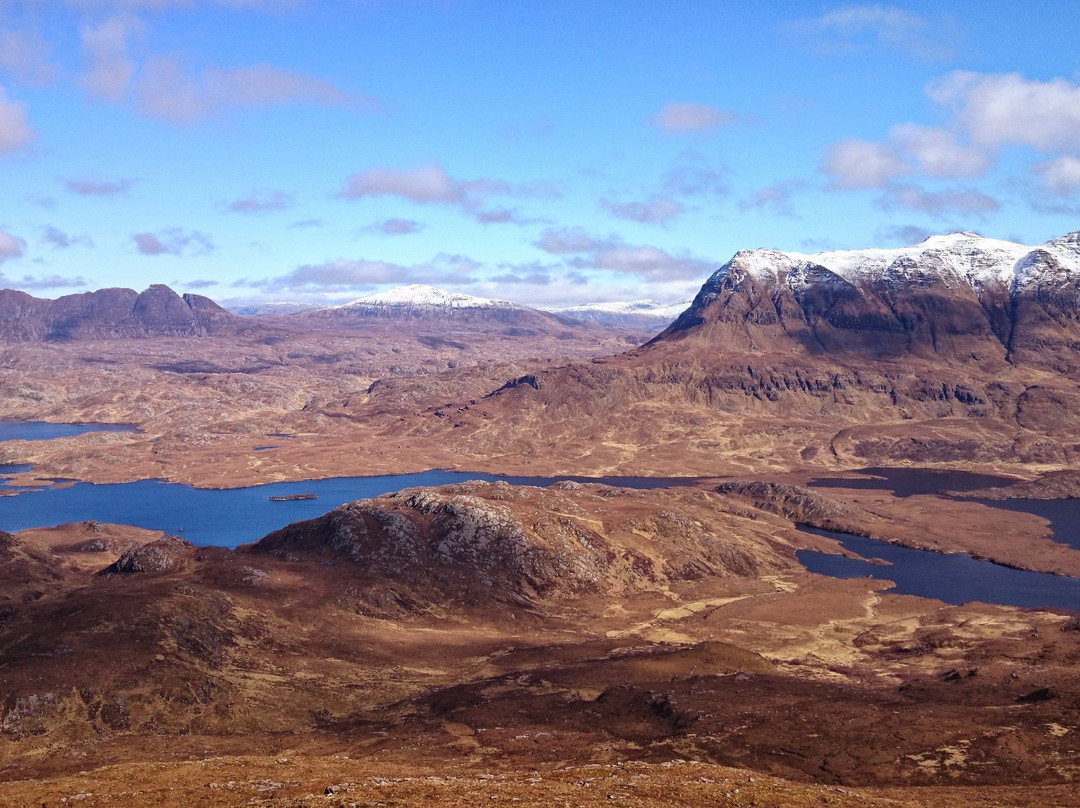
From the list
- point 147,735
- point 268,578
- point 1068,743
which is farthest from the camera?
point 268,578

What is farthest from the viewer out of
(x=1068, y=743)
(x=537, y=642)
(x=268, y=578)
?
(x=268, y=578)

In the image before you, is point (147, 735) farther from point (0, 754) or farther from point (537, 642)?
point (537, 642)

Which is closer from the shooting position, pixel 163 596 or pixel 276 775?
pixel 276 775

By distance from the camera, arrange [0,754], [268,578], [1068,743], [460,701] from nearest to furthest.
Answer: [1068,743]
[0,754]
[460,701]
[268,578]

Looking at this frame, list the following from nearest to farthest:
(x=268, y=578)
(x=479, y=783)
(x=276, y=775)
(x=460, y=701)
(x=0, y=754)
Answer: (x=479, y=783) < (x=276, y=775) < (x=0, y=754) < (x=460, y=701) < (x=268, y=578)

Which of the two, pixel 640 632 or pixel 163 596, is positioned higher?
pixel 163 596

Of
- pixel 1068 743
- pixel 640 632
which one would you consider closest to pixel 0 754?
pixel 640 632

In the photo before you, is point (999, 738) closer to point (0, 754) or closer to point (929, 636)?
point (929, 636)

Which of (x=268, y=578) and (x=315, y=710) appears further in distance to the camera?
(x=268, y=578)

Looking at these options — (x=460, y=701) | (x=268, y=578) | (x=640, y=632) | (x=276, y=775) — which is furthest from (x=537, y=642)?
(x=276, y=775)

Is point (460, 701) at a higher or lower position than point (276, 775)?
lower
